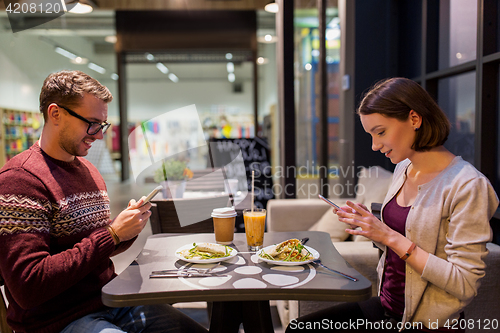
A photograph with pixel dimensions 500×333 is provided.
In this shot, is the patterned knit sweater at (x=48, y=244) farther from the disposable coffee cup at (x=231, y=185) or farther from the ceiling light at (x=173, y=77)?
the ceiling light at (x=173, y=77)

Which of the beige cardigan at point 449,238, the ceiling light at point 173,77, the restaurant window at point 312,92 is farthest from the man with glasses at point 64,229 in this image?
the ceiling light at point 173,77

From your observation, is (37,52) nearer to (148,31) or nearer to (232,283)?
(232,283)

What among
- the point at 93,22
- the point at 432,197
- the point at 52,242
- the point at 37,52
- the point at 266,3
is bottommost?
the point at 52,242

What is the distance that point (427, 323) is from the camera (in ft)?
4.34

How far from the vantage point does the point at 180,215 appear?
241cm

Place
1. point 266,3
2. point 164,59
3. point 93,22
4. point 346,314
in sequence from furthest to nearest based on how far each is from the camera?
point 164,59 < point 93,22 < point 266,3 < point 346,314

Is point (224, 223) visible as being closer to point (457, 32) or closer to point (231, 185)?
point (457, 32)

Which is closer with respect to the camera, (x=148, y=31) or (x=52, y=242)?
(x=52, y=242)

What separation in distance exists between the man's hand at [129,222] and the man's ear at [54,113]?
0.42 m

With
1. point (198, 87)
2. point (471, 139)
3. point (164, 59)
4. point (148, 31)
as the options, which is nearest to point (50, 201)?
point (471, 139)

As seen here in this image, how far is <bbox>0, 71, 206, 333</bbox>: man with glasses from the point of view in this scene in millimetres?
1147

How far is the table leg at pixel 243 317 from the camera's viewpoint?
1.44 m

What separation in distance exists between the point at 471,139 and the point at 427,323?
162cm

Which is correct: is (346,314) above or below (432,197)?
below
